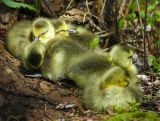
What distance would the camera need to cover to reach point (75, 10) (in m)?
5.89

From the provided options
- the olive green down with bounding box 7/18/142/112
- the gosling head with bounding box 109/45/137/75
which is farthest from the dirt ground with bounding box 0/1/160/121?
the gosling head with bounding box 109/45/137/75

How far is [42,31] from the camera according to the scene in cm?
452

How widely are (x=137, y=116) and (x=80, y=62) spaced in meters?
0.76

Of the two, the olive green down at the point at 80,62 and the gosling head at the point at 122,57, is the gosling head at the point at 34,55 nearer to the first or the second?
the olive green down at the point at 80,62

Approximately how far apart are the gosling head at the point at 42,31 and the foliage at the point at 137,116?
3.69 ft

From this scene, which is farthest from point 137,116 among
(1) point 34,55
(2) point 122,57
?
(1) point 34,55

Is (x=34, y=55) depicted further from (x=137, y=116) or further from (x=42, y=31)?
(x=137, y=116)

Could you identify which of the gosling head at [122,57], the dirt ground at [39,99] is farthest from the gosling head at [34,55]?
the gosling head at [122,57]

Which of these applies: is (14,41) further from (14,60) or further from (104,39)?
(104,39)

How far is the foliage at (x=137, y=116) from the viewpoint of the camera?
12.3 feet

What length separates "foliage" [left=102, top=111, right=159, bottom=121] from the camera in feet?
12.3

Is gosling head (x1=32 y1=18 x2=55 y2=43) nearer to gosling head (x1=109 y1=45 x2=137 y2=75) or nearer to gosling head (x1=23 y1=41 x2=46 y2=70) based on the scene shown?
gosling head (x1=23 y1=41 x2=46 y2=70)

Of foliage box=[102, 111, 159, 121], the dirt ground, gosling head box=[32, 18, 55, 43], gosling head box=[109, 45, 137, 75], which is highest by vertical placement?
gosling head box=[32, 18, 55, 43]

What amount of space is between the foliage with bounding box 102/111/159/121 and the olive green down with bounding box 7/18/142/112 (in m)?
0.08
